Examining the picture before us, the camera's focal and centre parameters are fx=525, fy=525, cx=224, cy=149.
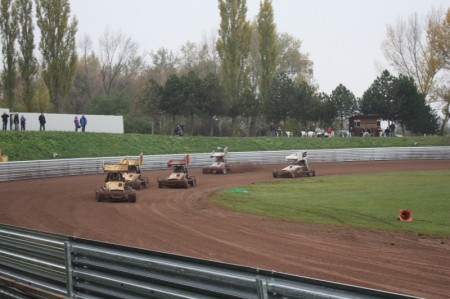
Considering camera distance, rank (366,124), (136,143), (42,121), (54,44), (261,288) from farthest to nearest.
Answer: (366,124), (54,44), (136,143), (42,121), (261,288)

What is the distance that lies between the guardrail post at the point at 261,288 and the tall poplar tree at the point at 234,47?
191 ft

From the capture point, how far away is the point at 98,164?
124 feet

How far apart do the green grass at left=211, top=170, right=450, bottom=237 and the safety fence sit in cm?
1057

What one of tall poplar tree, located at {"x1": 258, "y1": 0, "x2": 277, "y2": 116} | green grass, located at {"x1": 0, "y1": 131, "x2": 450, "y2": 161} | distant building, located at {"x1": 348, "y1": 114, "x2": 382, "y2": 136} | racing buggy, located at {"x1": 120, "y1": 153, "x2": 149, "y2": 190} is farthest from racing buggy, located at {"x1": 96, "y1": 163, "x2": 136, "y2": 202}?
distant building, located at {"x1": 348, "y1": 114, "x2": 382, "y2": 136}

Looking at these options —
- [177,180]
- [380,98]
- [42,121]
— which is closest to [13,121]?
[42,121]

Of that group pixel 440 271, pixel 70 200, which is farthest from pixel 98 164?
pixel 440 271

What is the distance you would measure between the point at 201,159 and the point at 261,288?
39012mm

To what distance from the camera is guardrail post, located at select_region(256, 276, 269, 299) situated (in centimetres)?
447

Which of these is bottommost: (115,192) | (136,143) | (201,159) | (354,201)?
(354,201)

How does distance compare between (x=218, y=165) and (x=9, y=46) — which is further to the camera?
(x=9, y=46)

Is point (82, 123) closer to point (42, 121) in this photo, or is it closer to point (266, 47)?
point (42, 121)

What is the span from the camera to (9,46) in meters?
53.1

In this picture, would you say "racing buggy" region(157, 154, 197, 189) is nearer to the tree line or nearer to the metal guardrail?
the metal guardrail

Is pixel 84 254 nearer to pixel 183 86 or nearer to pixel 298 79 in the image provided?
pixel 183 86
